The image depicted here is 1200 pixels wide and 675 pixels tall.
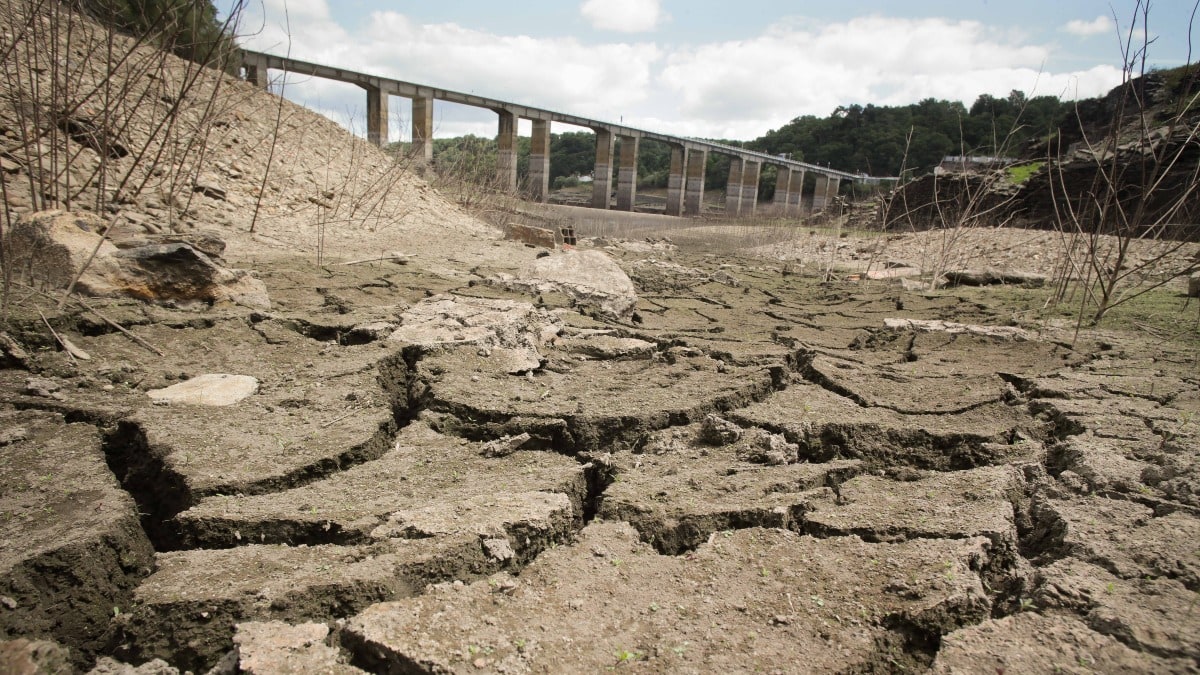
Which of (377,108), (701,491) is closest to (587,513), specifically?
(701,491)

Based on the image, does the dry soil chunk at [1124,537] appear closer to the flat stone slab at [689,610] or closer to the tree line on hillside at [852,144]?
the flat stone slab at [689,610]

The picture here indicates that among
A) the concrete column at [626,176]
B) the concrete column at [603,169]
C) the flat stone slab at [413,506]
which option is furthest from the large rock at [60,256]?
the concrete column at [626,176]

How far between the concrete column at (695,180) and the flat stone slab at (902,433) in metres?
37.3

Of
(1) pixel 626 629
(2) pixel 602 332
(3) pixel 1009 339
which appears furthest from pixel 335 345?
(3) pixel 1009 339

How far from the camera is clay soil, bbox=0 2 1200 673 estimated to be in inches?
51.8

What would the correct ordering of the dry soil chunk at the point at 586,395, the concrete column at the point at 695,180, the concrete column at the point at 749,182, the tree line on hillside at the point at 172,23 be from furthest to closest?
1. the concrete column at the point at 749,182
2. the concrete column at the point at 695,180
3. the tree line on hillside at the point at 172,23
4. the dry soil chunk at the point at 586,395

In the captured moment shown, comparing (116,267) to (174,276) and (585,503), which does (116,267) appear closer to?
(174,276)

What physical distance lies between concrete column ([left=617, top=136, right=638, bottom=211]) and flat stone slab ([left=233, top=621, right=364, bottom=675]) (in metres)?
35.0

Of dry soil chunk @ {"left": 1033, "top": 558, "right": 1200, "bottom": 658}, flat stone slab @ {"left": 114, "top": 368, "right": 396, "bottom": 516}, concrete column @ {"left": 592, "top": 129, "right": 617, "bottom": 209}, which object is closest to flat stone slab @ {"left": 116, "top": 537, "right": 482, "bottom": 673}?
flat stone slab @ {"left": 114, "top": 368, "right": 396, "bottom": 516}

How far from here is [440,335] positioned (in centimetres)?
323

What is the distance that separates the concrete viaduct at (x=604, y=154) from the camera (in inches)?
846

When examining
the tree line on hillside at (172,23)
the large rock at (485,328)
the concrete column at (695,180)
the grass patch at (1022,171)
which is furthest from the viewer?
the concrete column at (695,180)

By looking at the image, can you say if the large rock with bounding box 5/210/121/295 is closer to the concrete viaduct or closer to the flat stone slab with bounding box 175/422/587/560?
the flat stone slab with bounding box 175/422/587/560

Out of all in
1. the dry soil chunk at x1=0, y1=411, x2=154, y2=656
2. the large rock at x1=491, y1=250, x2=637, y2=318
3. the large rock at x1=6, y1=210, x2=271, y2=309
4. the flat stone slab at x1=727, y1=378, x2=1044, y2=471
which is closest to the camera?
the dry soil chunk at x1=0, y1=411, x2=154, y2=656
